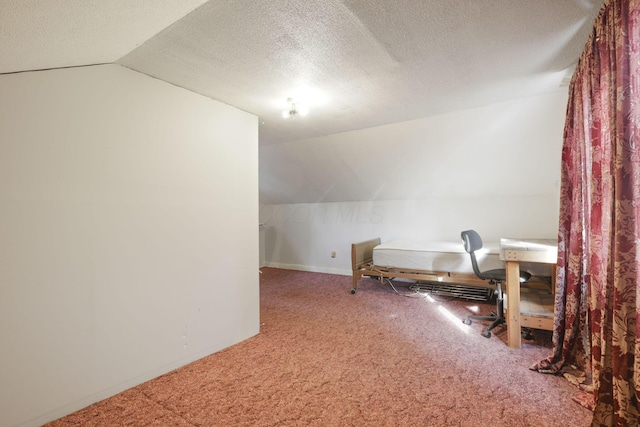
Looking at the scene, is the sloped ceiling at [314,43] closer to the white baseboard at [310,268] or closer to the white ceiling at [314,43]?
the white ceiling at [314,43]

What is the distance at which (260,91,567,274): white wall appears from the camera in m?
3.19

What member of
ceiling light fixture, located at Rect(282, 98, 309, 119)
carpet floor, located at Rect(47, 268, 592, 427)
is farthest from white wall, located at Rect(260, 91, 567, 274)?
carpet floor, located at Rect(47, 268, 592, 427)

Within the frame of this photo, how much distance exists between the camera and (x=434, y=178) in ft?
13.4

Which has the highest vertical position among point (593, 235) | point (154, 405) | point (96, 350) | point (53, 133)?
point (53, 133)

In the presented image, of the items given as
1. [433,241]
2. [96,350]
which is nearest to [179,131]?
[96,350]

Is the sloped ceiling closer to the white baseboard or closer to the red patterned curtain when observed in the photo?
the red patterned curtain

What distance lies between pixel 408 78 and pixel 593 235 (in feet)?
4.89

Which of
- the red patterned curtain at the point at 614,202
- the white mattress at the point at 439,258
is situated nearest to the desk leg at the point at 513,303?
the red patterned curtain at the point at 614,202

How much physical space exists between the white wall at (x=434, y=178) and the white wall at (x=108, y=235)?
204cm

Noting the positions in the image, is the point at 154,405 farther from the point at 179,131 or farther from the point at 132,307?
the point at 179,131

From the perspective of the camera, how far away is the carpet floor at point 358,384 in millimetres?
1536

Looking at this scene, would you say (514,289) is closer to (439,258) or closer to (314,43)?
Result: (439,258)

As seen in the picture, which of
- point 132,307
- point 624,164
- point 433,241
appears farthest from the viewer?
point 433,241

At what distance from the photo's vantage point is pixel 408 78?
213 centimetres
